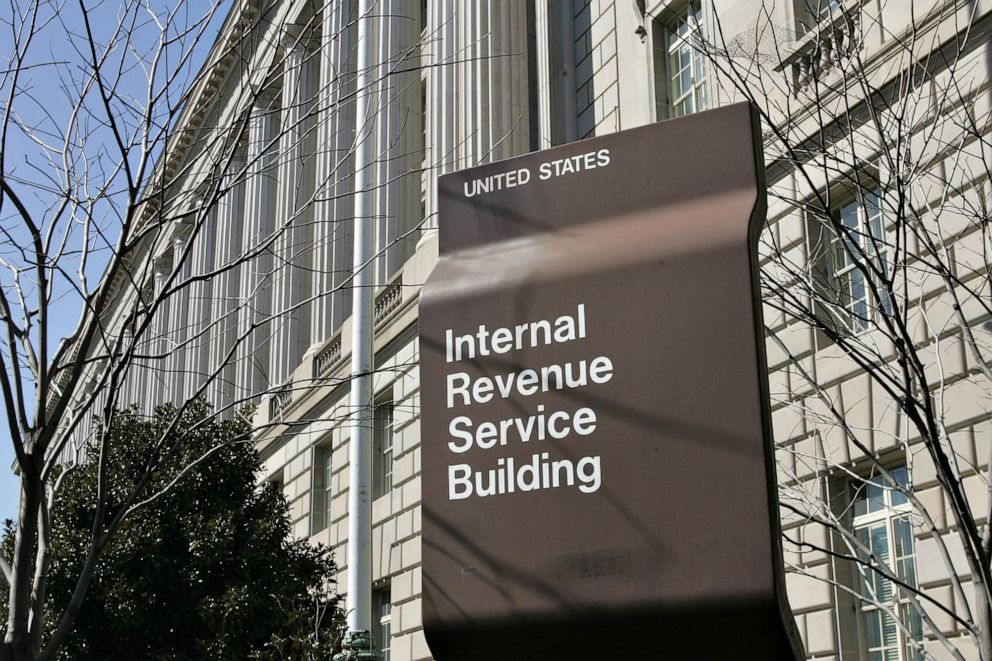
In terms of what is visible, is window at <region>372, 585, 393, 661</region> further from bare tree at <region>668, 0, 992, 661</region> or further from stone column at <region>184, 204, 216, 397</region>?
stone column at <region>184, 204, 216, 397</region>

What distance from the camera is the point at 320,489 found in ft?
104

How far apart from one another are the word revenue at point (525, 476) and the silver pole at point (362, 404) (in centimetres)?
984

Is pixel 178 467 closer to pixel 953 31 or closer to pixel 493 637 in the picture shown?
pixel 953 31

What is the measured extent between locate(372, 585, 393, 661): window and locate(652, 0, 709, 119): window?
12.4 meters

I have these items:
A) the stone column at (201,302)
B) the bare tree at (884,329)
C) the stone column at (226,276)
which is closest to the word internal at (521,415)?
the bare tree at (884,329)

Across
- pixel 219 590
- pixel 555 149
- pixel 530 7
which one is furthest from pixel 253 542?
pixel 555 149

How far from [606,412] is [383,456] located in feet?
87.0

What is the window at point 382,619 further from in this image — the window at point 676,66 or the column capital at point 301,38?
the window at point 676,66

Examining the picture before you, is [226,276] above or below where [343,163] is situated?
above

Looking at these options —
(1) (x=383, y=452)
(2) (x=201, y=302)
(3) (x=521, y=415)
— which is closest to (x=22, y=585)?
(3) (x=521, y=415)

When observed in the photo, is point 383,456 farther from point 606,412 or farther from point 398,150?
point 606,412

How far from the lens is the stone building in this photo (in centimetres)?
1155

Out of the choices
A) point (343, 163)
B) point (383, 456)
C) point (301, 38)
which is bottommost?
point (383, 456)

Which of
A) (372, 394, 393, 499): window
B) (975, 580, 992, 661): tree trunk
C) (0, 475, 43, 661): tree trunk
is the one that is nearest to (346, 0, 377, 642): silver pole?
(0, 475, 43, 661): tree trunk
